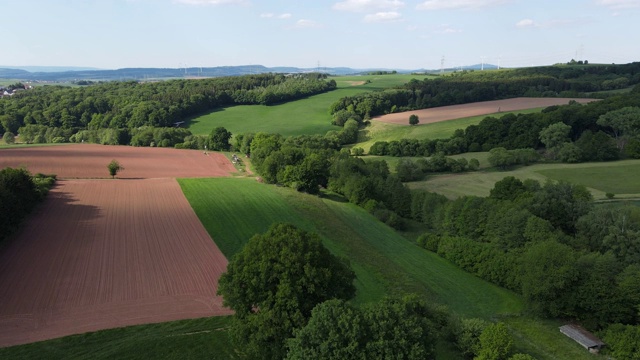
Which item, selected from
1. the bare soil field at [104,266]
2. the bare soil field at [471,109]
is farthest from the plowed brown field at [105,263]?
the bare soil field at [471,109]

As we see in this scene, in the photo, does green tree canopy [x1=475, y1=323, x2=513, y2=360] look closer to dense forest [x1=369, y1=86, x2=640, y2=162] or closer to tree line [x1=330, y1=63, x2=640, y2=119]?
dense forest [x1=369, y1=86, x2=640, y2=162]

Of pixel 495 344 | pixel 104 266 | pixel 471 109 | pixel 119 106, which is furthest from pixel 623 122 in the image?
pixel 119 106

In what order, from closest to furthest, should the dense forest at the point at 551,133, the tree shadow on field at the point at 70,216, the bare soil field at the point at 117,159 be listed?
1. the tree shadow on field at the point at 70,216
2. the bare soil field at the point at 117,159
3. the dense forest at the point at 551,133

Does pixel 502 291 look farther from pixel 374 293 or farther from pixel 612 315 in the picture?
pixel 374 293

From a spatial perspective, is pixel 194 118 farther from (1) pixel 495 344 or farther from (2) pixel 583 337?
(1) pixel 495 344

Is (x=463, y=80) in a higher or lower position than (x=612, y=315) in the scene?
higher

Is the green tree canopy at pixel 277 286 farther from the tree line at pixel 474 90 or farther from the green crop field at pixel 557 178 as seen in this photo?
the tree line at pixel 474 90

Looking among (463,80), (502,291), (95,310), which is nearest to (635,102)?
(463,80)
